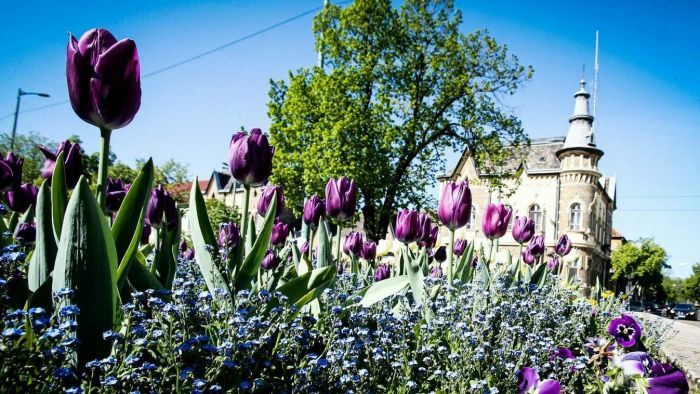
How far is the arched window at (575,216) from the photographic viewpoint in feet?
118

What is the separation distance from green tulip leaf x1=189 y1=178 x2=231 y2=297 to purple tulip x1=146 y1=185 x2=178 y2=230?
402 millimetres

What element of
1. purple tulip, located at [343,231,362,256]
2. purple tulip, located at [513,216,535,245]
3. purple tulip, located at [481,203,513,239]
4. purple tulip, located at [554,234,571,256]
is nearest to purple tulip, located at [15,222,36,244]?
purple tulip, located at [343,231,362,256]

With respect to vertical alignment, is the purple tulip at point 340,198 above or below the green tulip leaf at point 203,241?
above

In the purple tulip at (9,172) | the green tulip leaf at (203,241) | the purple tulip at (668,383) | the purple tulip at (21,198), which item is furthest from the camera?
the purple tulip at (21,198)

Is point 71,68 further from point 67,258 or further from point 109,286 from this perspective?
point 109,286

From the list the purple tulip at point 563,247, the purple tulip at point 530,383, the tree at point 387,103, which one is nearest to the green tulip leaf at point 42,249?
the purple tulip at point 530,383

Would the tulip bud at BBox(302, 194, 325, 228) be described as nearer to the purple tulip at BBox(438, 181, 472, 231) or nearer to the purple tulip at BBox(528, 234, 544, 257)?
the purple tulip at BBox(438, 181, 472, 231)

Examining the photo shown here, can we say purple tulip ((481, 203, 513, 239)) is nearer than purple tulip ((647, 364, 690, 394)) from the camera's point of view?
No

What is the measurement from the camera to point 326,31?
19734 millimetres

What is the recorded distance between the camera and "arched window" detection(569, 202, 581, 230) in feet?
118

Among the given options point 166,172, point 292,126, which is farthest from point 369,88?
point 166,172

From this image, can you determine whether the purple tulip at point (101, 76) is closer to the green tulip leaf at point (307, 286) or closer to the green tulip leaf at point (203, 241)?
the green tulip leaf at point (203, 241)

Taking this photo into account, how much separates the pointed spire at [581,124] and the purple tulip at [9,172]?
129ft

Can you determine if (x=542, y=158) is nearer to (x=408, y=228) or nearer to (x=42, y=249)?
(x=408, y=228)
